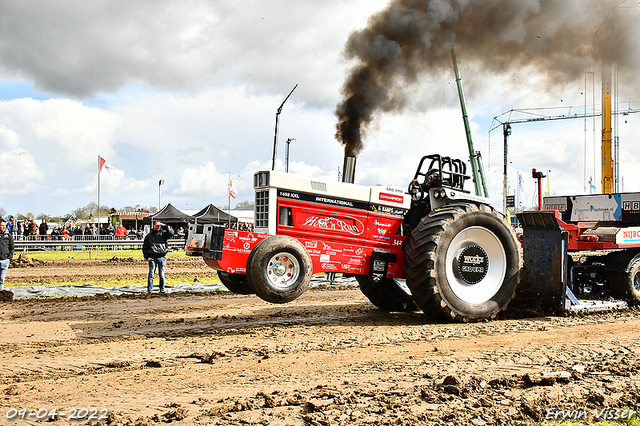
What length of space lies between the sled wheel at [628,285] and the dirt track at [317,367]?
84 cm

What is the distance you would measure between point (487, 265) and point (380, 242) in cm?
164

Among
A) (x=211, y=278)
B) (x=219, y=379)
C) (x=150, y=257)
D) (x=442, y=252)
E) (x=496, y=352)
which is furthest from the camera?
(x=211, y=278)

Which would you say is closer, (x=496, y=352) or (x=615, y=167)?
(x=496, y=352)

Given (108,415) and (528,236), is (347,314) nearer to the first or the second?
(528,236)

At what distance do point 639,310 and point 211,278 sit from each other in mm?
→ 11074

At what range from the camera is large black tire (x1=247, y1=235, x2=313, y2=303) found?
646cm

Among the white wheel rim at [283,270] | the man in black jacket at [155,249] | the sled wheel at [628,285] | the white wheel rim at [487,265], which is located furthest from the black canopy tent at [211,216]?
the white wheel rim at [283,270]

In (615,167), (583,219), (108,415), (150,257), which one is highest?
(615,167)

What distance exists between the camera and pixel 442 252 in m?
7.24

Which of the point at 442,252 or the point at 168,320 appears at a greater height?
the point at 442,252

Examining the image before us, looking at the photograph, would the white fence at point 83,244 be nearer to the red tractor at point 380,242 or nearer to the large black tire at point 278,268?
the red tractor at point 380,242

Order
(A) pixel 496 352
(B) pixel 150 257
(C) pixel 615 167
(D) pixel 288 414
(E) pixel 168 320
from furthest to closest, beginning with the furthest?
(C) pixel 615 167, (B) pixel 150 257, (E) pixel 168 320, (A) pixel 496 352, (D) pixel 288 414

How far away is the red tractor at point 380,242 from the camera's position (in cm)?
684

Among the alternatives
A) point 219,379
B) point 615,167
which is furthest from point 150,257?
point 615,167
